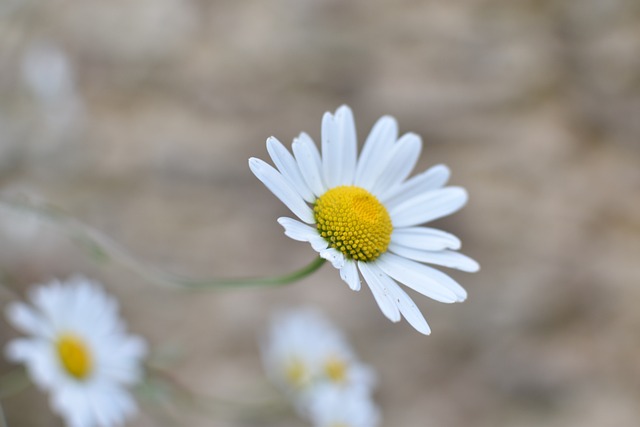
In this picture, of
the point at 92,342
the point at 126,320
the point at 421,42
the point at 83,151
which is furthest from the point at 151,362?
the point at 421,42

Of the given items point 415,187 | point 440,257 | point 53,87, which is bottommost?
point 440,257

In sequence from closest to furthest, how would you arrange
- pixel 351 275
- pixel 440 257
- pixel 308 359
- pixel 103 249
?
1. pixel 351 275
2. pixel 440 257
3. pixel 103 249
4. pixel 308 359

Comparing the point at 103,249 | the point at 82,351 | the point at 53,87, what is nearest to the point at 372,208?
the point at 103,249

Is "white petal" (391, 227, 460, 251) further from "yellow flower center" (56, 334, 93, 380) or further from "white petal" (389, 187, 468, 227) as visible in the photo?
"yellow flower center" (56, 334, 93, 380)

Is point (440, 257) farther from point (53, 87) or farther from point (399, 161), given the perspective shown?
point (53, 87)

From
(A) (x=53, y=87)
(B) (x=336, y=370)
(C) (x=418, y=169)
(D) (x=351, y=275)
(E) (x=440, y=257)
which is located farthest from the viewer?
(C) (x=418, y=169)

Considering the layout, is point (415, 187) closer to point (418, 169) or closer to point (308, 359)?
point (308, 359)

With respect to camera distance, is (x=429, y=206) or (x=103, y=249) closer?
(x=429, y=206)

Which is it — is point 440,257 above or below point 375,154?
below
